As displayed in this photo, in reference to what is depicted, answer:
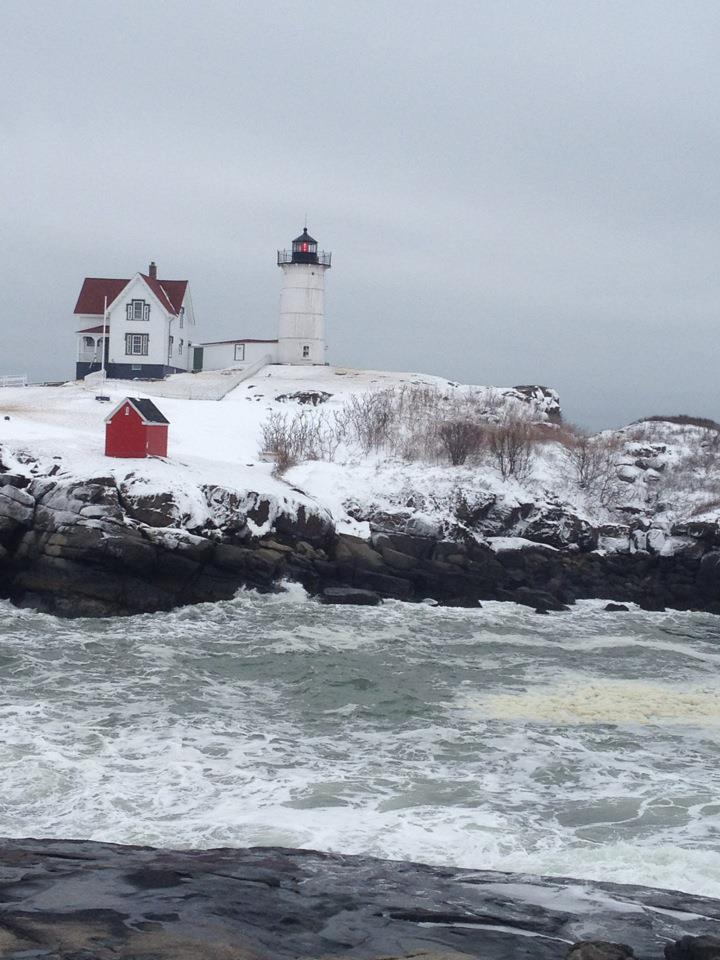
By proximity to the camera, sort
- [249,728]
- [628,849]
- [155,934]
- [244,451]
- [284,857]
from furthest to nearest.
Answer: [244,451] → [249,728] → [628,849] → [284,857] → [155,934]

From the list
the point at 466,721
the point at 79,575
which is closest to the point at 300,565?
the point at 79,575

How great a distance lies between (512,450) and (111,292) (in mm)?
31952

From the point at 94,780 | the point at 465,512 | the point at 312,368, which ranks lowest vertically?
the point at 94,780

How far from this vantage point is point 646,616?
28.5m

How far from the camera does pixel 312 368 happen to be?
60.1 m

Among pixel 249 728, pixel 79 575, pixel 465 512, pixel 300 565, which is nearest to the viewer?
pixel 249 728

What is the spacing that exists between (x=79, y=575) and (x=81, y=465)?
4500mm

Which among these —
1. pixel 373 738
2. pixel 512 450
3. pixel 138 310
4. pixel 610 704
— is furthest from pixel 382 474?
pixel 138 310

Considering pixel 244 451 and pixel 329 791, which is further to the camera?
pixel 244 451

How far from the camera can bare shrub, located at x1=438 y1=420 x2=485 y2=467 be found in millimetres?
38375

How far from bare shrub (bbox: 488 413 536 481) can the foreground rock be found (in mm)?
26478

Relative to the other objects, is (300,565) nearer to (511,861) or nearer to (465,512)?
(465,512)

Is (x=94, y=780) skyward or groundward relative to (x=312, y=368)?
groundward

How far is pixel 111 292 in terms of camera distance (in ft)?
198
